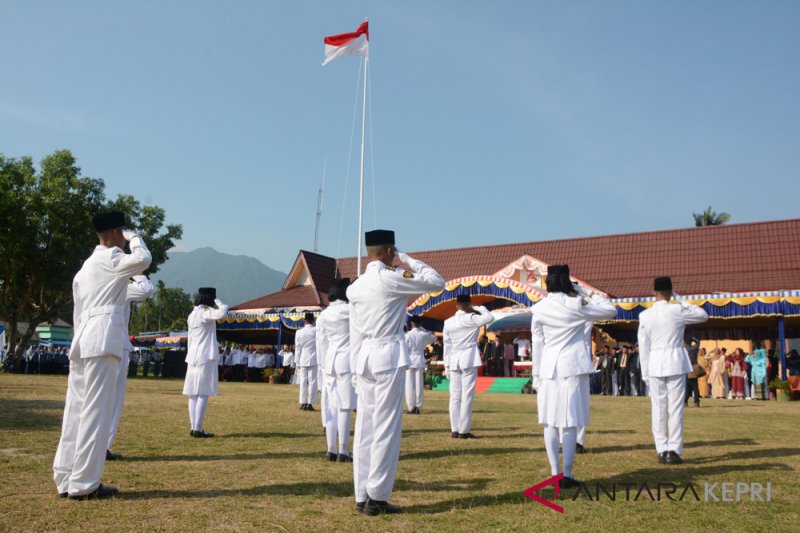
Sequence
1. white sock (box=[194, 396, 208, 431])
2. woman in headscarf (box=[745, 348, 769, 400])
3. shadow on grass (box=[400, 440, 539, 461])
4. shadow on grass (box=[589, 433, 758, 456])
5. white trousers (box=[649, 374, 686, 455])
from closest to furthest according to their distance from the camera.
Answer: white trousers (box=[649, 374, 686, 455]) → shadow on grass (box=[400, 440, 539, 461]) → shadow on grass (box=[589, 433, 758, 456]) → white sock (box=[194, 396, 208, 431]) → woman in headscarf (box=[745, 348, 769, 400])

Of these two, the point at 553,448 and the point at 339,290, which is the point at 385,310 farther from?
the point at 339,290

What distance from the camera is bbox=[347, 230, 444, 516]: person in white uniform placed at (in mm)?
4906

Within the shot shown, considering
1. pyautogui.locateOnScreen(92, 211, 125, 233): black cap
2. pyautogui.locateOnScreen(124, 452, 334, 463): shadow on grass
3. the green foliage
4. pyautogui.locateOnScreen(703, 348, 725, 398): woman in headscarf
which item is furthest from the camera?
the green foliage

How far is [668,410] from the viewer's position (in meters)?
7.68

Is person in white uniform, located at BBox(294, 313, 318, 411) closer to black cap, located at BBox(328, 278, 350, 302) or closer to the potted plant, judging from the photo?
black cap, located at BBox(328, 278, 350, 302)

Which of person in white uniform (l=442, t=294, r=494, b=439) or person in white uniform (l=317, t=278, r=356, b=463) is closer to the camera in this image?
person in white uniform (l=317, t=278, r=356, b=463)

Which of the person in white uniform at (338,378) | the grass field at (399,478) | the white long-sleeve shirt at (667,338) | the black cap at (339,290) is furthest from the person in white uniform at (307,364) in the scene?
the white long-sleeve shirt at (667,338)

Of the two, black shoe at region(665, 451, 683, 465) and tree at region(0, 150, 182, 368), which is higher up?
tree at region(0, 150, 182, 368)

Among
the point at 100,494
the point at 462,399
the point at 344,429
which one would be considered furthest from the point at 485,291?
the point at 100,494

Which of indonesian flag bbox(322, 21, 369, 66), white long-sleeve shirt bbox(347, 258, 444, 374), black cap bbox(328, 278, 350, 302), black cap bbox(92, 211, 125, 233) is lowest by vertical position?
white long-sleeve shirt bbox(347, 258, 444, 374)

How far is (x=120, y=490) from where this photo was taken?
17.7ft

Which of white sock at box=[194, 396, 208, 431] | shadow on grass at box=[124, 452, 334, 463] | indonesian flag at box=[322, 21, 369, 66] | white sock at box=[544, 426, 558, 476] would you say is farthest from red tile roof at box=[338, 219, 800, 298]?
white sock at box=[194, 396, 208, 431]

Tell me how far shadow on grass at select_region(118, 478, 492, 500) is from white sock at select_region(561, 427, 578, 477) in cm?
77

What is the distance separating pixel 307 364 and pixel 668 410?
917 centimetres
